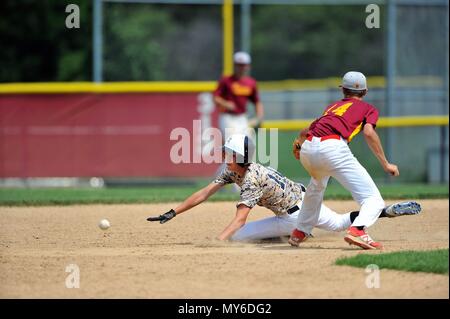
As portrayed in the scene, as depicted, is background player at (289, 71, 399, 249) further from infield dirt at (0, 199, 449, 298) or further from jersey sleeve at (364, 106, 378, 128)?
infield dirt at (0, 199, 449, 298)

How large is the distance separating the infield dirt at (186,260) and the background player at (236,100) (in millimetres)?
3531

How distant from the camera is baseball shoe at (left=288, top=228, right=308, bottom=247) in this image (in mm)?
9016

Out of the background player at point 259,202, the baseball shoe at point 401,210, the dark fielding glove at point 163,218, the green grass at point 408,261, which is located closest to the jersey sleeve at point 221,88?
the background player at point 259,202

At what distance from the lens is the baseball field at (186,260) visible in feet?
22.7

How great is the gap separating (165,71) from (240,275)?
24.9m

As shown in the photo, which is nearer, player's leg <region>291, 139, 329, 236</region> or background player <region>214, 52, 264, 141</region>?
player's leg <region>291, 139, 329, 236</region>

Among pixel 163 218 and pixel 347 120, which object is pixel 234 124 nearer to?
pixel 163 218

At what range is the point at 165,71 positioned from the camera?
32.0 meters

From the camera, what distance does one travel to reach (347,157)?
8570 mm

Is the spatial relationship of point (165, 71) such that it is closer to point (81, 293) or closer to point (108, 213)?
Answer: point (108, 213)

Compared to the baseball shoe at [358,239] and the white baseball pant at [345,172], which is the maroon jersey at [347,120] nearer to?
the white baseball pant at [345,172]


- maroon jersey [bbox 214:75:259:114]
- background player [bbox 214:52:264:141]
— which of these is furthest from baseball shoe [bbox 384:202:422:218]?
maroon jersey [bbox 214:75:259:114]

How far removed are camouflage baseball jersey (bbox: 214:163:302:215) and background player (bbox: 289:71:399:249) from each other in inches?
16.7
